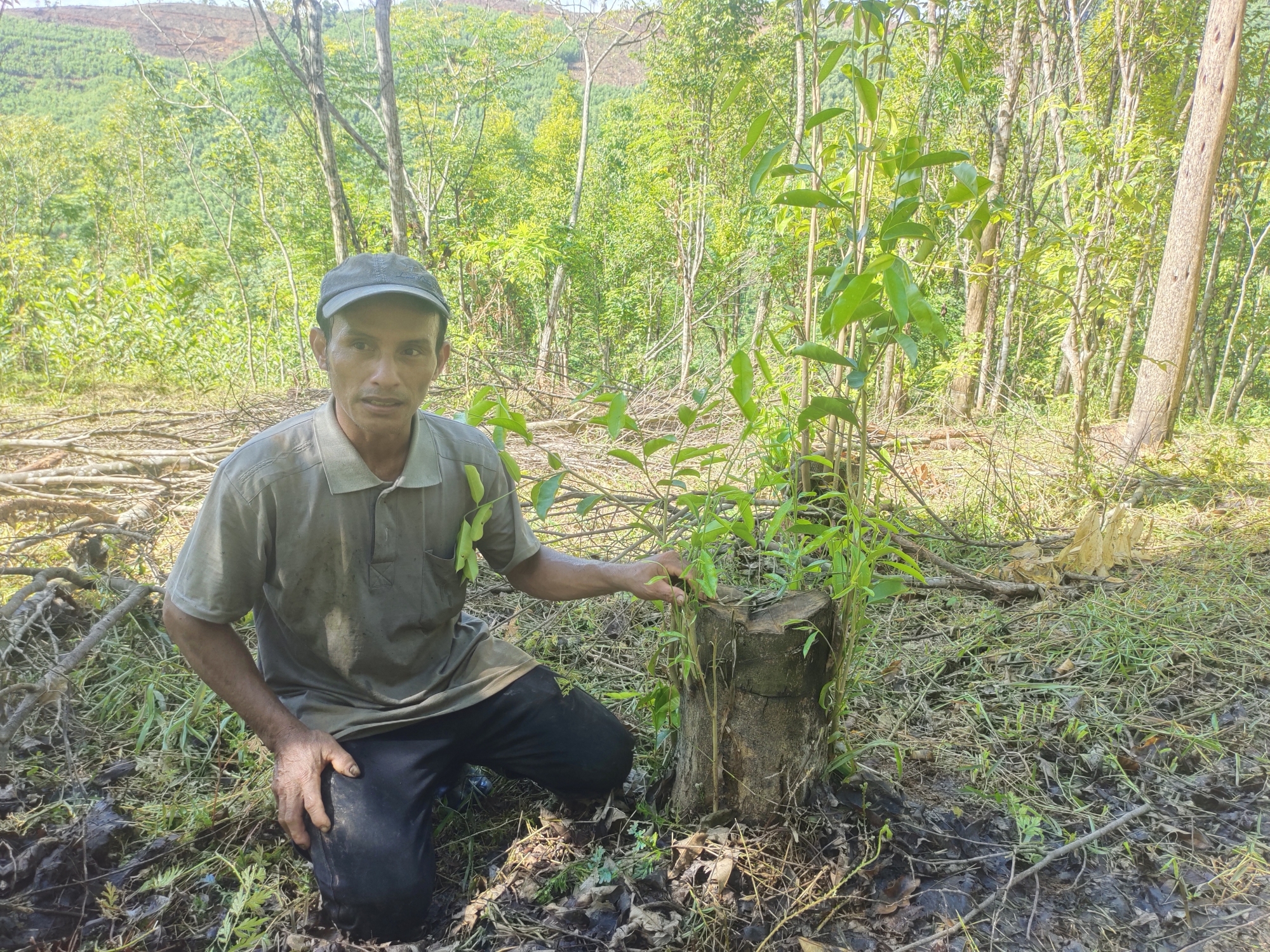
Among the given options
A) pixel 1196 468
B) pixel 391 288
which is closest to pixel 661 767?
pixel 391 288

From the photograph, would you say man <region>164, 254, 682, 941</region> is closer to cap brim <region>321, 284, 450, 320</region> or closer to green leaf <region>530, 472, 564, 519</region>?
cap brim <region>321, 284, 450, 320</region>

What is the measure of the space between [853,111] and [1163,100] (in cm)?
827

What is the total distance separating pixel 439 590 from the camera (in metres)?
1.85

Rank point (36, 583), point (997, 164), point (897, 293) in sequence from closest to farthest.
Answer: point (897, 293) < point (36, 583) < point (997, 164)

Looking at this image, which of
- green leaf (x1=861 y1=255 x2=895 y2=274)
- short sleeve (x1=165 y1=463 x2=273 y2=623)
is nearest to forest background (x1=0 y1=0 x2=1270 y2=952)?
green leaf (x1=861 y1=255 x2=895 y2=274)

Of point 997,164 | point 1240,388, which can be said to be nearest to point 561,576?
point 997,164

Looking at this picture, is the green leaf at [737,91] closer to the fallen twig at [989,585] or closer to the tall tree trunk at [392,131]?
the fallen twig at [989,585]

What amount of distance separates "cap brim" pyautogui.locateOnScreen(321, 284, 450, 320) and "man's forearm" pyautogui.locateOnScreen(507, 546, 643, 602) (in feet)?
2.41

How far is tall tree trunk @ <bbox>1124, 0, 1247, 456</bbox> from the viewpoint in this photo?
4871 mm

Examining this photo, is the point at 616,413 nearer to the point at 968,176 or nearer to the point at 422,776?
the point at 968,176

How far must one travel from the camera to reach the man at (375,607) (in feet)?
5.21

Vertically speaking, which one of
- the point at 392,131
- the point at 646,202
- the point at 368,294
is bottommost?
the point at 368,294

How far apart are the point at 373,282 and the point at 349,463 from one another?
0.43m

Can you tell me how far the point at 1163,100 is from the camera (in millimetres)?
7379
